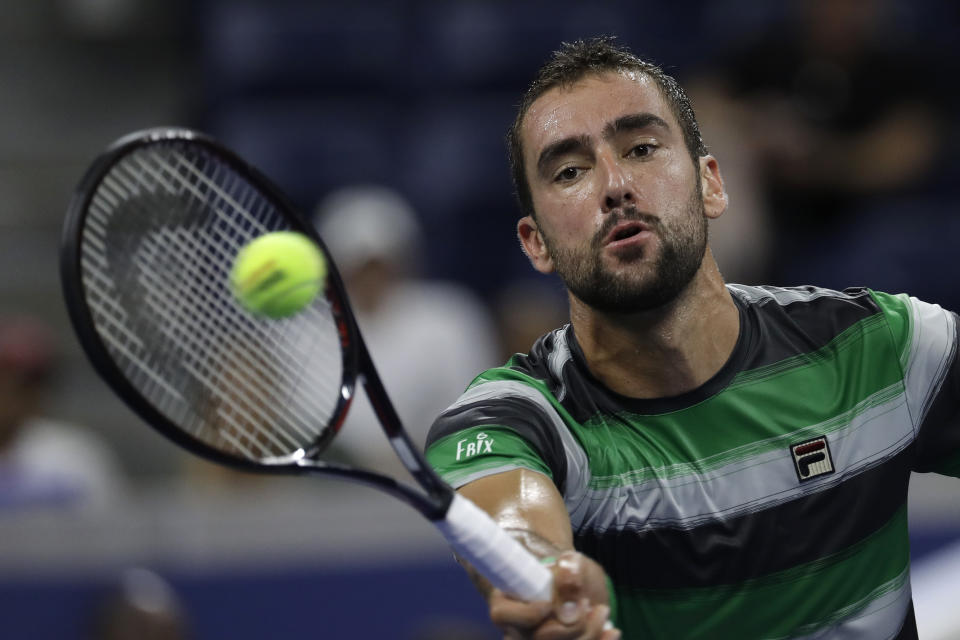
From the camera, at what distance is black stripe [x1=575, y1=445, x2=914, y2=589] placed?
2713mm

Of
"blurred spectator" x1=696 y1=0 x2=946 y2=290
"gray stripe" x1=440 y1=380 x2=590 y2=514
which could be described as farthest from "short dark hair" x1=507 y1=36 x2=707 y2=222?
"blurred spectator" x1=696 y1=0 x2=946 y2=290

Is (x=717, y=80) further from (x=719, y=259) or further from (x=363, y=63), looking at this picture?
(x=363, y=63)

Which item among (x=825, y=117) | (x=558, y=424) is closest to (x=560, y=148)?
(x=558, y=424)

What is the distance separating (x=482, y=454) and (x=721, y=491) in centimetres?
52

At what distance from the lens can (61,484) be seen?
5.76 meters

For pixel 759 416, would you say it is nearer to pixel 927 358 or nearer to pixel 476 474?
pixel 927 358

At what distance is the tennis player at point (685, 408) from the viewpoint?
2.72m

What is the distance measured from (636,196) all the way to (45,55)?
22.0 ft

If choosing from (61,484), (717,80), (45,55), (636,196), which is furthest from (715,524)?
(45,55)

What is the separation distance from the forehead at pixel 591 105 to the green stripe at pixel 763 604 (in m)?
0.97

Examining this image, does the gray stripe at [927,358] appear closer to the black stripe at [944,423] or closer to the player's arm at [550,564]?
the black stripe at [944,423]

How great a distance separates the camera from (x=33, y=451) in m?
5.80

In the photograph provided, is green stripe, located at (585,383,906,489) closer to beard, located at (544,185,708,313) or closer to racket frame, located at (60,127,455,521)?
beard, located at (544,185,708,313)

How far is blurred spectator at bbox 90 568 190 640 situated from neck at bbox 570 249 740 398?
2820 mm
